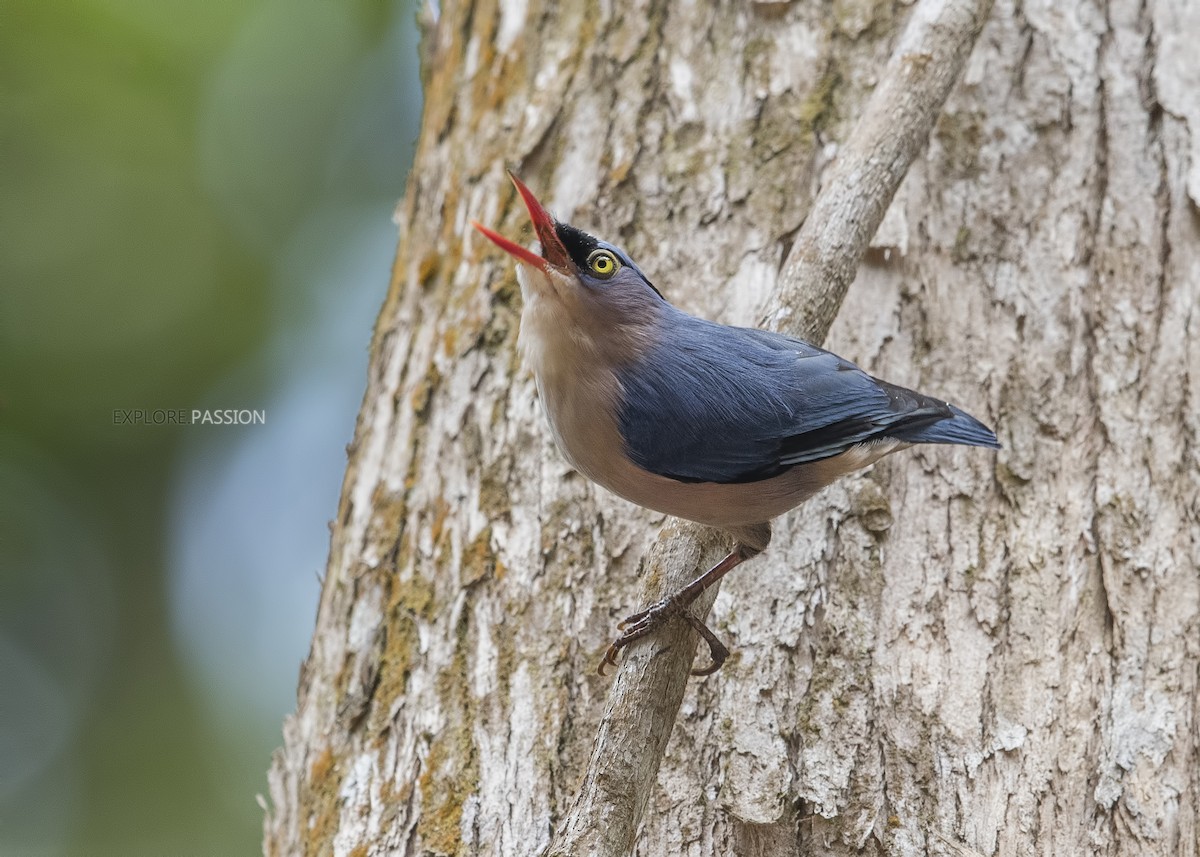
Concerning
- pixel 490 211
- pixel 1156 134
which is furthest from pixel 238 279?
pixel 1156 134

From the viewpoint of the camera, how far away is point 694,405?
8.27 feet

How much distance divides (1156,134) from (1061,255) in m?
0.58

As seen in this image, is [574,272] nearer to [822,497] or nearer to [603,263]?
[603,263]

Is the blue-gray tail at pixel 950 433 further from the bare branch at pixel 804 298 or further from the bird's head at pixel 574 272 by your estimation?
the bird's head at pixel 574 272

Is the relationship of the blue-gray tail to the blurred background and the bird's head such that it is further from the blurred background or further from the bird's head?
the blurred background

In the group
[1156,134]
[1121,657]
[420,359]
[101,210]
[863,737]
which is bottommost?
[863,737]

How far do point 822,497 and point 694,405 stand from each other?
0.53 m

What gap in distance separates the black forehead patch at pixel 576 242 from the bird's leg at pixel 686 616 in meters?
0.89

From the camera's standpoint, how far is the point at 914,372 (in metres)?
2.90

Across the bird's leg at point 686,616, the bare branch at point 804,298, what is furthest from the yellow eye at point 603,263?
the bird's leg at point 686,616

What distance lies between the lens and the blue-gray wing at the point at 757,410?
2463 mm

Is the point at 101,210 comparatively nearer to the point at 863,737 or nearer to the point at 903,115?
the point at 903,115

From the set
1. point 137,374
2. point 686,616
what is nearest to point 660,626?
point 686,616

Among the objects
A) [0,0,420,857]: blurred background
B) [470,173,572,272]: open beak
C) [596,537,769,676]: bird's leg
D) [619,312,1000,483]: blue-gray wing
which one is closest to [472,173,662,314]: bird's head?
[470,173,572,272]: open beak
